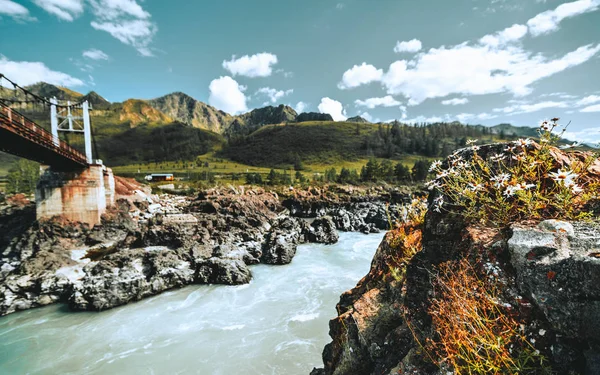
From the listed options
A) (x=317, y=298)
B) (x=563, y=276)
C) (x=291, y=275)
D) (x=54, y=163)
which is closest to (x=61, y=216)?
(x=54, y=163)

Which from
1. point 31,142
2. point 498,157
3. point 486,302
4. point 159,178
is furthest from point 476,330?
point 159,178

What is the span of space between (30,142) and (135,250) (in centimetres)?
1214

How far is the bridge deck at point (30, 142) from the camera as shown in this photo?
17797 millimetres

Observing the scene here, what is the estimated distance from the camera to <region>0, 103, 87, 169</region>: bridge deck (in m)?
17.8

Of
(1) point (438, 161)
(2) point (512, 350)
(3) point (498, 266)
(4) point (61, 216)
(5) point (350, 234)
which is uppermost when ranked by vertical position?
(1) point (438, 161)

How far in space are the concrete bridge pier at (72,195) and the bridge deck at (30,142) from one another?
55.9 inches

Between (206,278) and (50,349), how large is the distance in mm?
7399

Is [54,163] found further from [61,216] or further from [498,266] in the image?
[498,266]

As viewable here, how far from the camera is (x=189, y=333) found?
12.1 m

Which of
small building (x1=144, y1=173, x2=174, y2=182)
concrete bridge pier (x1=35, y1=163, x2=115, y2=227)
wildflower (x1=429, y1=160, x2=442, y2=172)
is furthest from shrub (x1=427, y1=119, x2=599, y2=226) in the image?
small building (x1=144, y1=173, x2=174, y2=182)

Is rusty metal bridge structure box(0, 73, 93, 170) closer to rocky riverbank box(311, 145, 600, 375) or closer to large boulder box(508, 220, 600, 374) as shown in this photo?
rocky riverbank box(311, 145, 600, 375)

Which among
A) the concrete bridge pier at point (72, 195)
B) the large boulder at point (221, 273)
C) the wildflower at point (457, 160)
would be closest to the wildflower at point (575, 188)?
the wildflower at point (457, 160)

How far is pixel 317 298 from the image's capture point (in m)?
15.1

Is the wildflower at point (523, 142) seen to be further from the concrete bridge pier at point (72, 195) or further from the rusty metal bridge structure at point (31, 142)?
the concrete bridge pier at point (72, 195)
